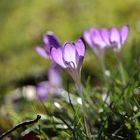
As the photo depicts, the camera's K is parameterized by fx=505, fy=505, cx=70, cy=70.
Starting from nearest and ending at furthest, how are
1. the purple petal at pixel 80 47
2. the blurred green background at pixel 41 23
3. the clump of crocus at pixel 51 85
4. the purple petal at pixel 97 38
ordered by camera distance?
the purple petal at pixel 80 47
the purple petal at pixel 97 38
the clump of crocus at pixel 51 85
the blurred green background at pixel 41 23

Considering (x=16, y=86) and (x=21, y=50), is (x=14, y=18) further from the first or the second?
(x=16, y=86)

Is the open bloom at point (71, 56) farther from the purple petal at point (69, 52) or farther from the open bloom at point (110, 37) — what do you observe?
the open bloom at point (110, 37)

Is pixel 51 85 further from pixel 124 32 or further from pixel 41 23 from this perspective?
pixel 41 23

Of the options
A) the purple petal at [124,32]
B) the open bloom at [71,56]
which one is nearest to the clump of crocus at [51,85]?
the purple petal at [124,32]

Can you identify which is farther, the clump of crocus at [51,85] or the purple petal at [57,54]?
the clump of crocus at [51,85]

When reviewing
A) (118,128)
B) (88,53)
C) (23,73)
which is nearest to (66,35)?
(88,53)

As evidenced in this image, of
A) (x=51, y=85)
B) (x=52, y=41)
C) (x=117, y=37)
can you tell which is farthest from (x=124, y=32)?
(x=51, y=85)
